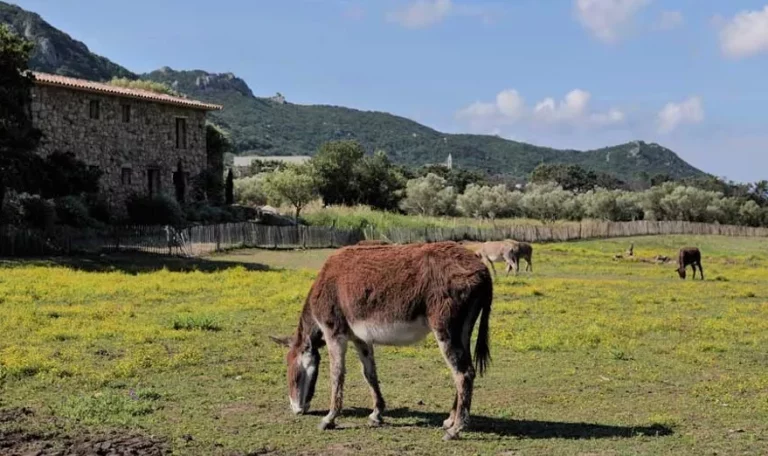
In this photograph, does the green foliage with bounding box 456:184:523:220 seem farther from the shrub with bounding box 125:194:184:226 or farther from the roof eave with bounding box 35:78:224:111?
the shrub with bounding box 125:194:184:226

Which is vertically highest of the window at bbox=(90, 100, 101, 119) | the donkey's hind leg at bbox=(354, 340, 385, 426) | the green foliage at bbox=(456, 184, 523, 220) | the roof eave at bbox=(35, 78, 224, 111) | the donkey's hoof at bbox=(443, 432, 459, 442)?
the roof eave at bbox=(35, 78, 224, 111)

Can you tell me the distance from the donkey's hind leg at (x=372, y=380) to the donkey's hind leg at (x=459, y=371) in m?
1.10

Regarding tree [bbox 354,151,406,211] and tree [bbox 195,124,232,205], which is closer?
tree [bbox 195,124,232,205]

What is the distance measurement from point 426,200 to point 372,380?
257 ft

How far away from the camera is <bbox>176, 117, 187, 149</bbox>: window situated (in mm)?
53469

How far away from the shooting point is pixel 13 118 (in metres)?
33.9

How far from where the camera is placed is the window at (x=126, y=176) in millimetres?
49344

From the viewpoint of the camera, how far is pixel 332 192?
7206cm

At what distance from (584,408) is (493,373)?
250 cm

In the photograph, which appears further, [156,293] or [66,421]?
[156,293]

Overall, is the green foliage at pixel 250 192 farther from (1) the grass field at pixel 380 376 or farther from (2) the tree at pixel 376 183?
(1) the grass field at pixel 380 376

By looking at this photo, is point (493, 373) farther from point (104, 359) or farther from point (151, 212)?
point (151, 212)

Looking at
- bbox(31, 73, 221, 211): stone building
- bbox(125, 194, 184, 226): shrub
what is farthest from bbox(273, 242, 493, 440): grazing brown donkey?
bbox(125, 194, 184, 226): shrub

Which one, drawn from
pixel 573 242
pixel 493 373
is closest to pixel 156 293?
pixel 493 373
